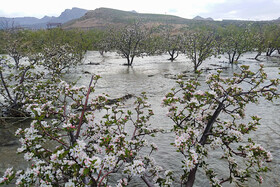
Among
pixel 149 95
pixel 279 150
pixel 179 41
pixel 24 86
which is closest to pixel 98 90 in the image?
pixel 149 95

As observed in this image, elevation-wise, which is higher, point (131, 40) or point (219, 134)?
point (131, 40)

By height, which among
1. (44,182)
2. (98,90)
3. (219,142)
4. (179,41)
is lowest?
(98,90)

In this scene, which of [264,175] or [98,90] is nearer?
[264,175]

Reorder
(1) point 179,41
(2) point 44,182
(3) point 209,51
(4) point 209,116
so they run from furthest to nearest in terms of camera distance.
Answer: (1) point 179,41, (3) point 209,51, (4) point 209,116, (2) point 44,182

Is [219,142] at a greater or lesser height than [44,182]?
greater

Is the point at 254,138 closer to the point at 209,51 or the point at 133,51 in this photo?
the point at 209,51

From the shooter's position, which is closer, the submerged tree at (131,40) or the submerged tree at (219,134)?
the submerged tree at (219,134)

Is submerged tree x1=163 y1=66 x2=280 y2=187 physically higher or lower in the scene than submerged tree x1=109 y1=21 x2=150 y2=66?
lower

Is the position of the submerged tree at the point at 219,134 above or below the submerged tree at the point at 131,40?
below

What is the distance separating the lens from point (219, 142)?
3752 mm

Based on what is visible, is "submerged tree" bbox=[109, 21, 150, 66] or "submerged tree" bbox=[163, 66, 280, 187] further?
"submerged tree" bbox=[109, 21, 150, 66]

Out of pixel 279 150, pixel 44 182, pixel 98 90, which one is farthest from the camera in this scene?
pixel 98 90

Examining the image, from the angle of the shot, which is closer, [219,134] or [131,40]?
[219,134]

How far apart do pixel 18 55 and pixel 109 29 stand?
17.6 meters
